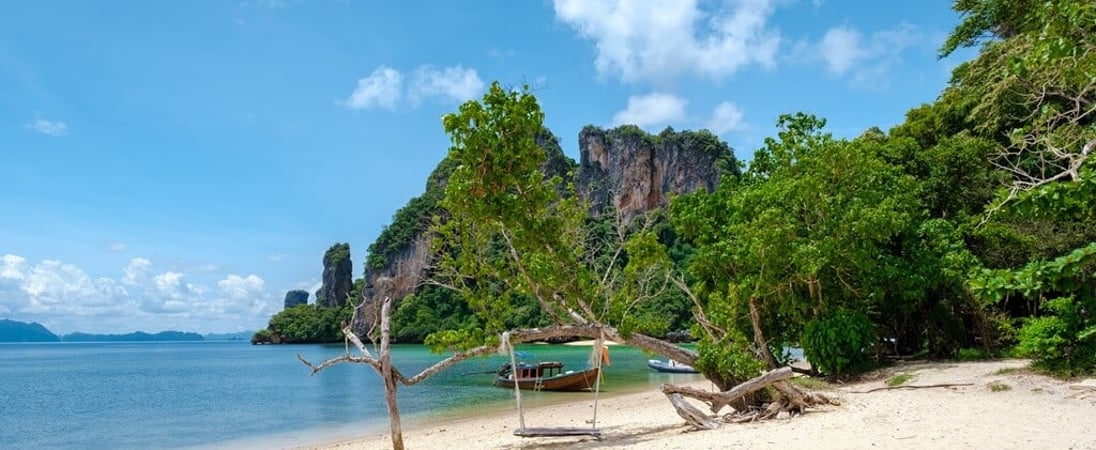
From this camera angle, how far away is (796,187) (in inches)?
593

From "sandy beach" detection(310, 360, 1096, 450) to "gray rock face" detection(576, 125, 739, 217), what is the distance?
83.1 meters

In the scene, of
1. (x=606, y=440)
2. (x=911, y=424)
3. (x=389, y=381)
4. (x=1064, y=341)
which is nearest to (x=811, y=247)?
(x=1064, y=341)

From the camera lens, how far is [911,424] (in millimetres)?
8805

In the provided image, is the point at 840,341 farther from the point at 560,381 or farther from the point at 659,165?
the point at 659,165

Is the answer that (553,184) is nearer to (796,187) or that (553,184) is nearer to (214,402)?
(796,187)

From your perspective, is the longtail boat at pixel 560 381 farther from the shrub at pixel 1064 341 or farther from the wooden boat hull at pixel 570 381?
the shrub at pixel 1064 341

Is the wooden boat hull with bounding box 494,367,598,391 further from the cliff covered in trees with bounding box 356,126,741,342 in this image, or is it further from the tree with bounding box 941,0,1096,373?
the cliff covered in trees with bounding box 356,126,741,342

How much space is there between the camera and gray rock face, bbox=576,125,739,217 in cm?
9906

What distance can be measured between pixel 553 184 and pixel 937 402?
21.8 feet

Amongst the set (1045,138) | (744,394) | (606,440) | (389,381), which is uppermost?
(1045,138)

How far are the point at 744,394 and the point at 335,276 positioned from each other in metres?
110

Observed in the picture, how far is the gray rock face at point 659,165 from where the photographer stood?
3900 inches

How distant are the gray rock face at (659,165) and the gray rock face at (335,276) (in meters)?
42.7

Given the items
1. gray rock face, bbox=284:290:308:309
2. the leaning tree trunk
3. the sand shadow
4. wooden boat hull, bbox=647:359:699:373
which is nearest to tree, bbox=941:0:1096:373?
the sand shadow
